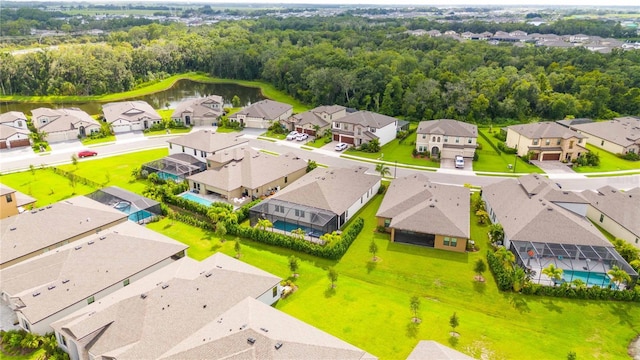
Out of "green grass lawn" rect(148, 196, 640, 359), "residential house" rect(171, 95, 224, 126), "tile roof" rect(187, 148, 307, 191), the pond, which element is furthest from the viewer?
the pond

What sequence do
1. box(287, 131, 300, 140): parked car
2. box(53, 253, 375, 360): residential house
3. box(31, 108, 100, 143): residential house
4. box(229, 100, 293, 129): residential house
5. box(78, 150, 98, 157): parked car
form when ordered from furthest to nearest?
box(229, 100, 293, 129): residential house
box(287, 131, 300, 140): parked car
box(31, 108, 100, 143): residential house
box(78, 150, 98, 157): parked car
box(53, 253, 375, 360): residential house

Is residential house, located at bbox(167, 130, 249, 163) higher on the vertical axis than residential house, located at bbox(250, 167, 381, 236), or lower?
higher

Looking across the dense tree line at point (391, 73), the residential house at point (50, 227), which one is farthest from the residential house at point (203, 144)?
the dense tree line at point (391, 73)

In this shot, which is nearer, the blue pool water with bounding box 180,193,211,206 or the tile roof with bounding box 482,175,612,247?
the tile roof with bounding box 482,175,612,247

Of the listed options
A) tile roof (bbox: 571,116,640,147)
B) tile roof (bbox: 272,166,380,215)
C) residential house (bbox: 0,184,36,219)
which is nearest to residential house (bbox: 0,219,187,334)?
residential house (bbox: 0,184,36,219)

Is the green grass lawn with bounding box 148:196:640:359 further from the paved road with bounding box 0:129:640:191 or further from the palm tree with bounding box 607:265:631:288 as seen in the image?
the paved road with bounding box 0:129:640:191

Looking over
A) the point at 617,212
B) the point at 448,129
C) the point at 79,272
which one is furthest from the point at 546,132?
the point at 79,272

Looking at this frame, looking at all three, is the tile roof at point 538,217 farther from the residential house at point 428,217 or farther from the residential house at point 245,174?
the residential house at point 245,174
